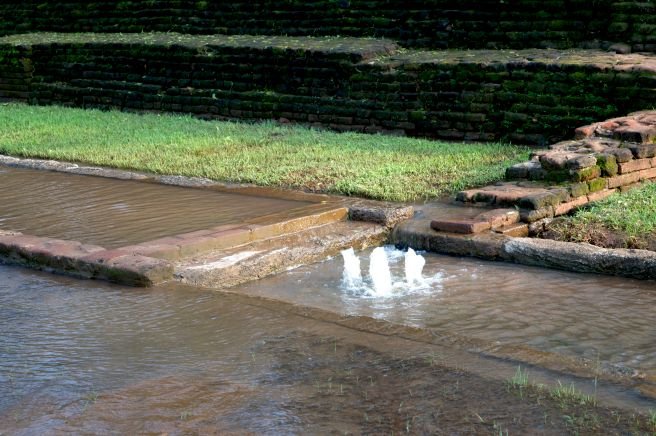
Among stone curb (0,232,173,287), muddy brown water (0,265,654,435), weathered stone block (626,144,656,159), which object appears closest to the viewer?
muddy brown water (0,265,654,435)

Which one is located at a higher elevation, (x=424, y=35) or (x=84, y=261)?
(x=424, y=35)

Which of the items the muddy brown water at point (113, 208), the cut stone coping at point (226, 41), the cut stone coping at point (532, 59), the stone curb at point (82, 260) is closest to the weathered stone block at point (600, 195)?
the muddy brown water at point (113, 208)

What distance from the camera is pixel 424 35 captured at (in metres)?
10.3

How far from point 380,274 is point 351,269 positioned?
6.7 inches

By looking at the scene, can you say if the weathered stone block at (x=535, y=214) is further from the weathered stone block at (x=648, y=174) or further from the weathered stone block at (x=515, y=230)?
the weathered stone block at (x=648, y=174)

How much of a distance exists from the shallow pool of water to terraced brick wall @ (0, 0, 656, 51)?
466 cm

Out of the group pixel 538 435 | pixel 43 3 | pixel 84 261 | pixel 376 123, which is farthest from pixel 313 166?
pixel 43 3

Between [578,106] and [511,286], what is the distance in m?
3.72

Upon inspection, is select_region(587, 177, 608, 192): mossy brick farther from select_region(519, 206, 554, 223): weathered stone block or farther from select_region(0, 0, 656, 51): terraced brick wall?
select_region(0, 0, 656, 51): terraced brick wall

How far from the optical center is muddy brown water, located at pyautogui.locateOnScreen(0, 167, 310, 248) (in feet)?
18.9

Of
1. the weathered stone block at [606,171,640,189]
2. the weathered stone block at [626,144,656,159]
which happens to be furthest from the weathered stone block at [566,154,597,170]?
the weathered stone block at [626,144,656,159]

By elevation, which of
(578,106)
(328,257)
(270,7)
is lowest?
(328,257)

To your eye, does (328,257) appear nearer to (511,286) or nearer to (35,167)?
(511,286)

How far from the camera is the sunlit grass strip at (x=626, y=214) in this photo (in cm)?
534
